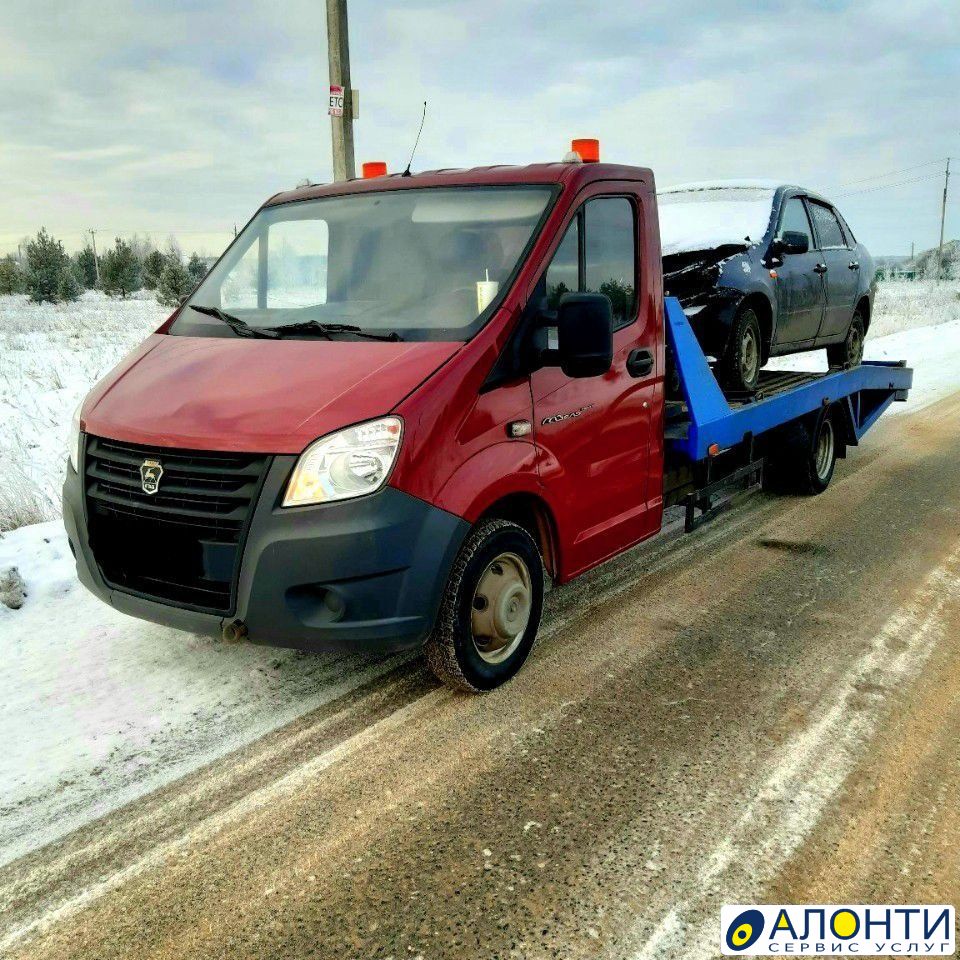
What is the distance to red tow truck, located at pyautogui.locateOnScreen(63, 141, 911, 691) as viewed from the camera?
312 cm

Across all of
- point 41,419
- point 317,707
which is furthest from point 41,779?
point 41,419

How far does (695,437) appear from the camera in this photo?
492 centimetres

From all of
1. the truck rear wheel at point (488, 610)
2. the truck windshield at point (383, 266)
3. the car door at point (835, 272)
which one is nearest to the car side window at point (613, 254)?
the truck windshield at point (383, 266)

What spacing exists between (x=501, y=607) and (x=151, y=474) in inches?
58.6

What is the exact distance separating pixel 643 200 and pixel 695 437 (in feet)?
4.30

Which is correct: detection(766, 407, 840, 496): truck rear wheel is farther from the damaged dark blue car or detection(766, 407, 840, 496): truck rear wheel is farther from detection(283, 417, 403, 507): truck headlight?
detection(283, 417, 403, 507): truck headlight

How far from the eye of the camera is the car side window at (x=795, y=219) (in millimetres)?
6964

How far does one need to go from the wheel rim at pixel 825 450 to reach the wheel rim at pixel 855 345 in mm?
1348

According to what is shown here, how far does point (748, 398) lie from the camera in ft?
19.8

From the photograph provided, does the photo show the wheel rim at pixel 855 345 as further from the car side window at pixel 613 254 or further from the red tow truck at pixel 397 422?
the car side window at pixel 613 254

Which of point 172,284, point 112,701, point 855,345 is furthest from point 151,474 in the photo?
point 172,284

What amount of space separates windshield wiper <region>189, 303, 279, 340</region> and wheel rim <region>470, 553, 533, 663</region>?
137 cm

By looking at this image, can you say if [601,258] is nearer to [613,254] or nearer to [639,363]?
[613,254]

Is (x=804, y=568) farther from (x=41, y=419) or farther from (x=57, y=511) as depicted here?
(x=41, y=419)
